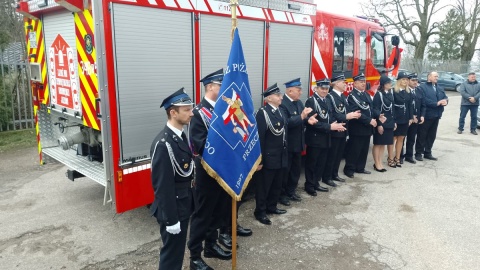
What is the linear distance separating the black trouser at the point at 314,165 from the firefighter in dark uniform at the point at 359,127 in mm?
1006

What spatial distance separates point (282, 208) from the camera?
5062 millimetres

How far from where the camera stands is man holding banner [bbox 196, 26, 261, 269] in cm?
324

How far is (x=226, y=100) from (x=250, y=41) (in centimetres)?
183

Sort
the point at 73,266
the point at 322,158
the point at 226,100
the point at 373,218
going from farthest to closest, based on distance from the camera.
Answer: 1. the point at 322,158
2. the point at 373,218
3. the point at 73,266
4. the point at 226,100

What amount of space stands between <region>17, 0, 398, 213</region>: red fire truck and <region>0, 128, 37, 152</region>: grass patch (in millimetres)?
3321

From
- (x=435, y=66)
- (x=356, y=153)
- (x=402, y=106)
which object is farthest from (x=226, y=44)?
(x=435, y=66)

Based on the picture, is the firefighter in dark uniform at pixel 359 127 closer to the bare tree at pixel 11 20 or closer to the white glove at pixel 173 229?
the white glove at pixel 173 229

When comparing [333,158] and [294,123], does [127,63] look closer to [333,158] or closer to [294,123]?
[294,123]

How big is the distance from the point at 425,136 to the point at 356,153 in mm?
2184

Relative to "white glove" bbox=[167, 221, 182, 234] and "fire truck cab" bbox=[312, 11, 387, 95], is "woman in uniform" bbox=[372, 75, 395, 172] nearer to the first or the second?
"fire truck cab" bbox=[312, 11, 387, 95]

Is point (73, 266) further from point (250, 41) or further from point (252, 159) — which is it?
point (250, 41)

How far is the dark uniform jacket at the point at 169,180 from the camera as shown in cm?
271

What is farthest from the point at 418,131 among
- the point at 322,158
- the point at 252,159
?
the point at 252,159

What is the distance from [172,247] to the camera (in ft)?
9.60
